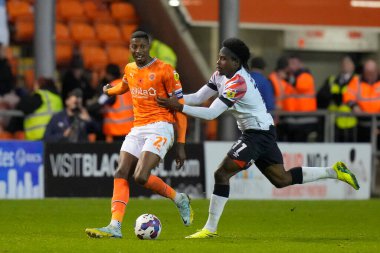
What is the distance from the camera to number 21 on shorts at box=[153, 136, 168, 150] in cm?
1127

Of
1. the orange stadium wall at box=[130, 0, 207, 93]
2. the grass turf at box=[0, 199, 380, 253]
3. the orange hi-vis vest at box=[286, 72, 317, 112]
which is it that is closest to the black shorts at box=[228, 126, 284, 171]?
the grass turf at box=[0, 199, 380, 253]

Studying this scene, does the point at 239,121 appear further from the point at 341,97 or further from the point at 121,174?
the point at 341,97

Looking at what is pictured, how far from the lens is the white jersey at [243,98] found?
1089cm

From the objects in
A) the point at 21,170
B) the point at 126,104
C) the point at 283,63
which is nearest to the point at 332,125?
the point at 283,63

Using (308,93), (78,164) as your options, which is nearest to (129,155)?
(78,164)

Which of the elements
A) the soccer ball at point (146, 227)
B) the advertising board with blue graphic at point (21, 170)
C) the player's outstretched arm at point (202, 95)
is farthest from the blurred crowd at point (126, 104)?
the soccer ball at point (146, 227)

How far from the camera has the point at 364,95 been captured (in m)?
20.0

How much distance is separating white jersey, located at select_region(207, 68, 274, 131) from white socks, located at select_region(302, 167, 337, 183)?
0.66 meters

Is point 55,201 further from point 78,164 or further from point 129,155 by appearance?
point 129,155

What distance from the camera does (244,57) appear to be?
11062 mm

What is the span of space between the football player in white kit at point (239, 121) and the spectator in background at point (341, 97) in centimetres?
834

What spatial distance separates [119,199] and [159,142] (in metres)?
0.74

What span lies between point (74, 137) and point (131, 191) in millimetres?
1276

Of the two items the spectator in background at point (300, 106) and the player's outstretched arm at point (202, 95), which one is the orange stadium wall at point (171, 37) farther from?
the player's outstretched arm at point (202, 95)
